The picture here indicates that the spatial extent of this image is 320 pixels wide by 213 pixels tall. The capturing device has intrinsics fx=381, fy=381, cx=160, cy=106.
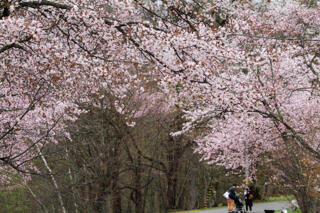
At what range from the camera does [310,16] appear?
62.0 feet

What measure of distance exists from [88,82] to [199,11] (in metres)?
2.42

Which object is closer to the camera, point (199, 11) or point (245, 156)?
point (199, 11)

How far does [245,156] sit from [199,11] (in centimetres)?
1011

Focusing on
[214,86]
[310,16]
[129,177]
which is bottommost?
[129,177]

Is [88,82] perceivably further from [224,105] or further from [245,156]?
[245,156]

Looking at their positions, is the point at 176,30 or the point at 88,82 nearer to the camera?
the point at 176,30

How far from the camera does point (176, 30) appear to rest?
245 inches

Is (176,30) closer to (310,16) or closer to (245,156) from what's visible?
(245,156)

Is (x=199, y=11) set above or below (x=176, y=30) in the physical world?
above

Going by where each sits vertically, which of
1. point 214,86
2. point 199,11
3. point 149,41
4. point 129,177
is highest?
point 199,11

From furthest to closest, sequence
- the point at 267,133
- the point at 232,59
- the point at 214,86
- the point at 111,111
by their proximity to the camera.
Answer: the point at 111,111
the point at 267,133
the point at 214,86
the point at 232,59

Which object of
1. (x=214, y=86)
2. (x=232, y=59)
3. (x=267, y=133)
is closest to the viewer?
(x=232, y=59)

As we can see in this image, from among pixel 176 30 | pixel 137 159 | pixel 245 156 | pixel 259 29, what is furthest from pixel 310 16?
pixel 176 30

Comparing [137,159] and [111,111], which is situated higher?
[111,111]
